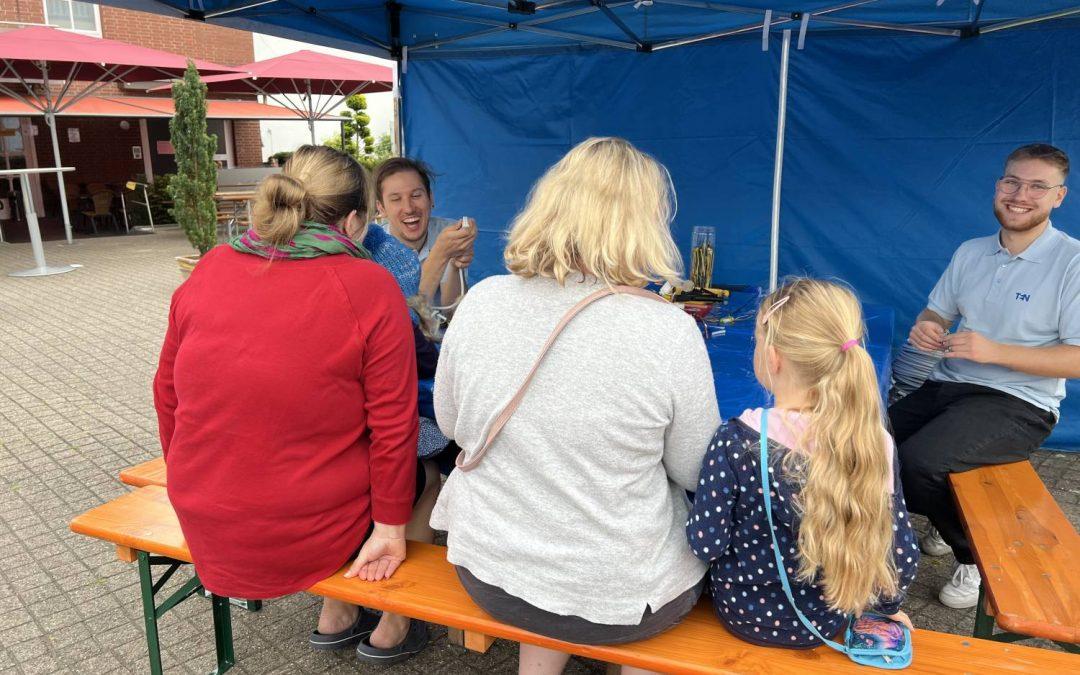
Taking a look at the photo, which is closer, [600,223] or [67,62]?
[600,223]

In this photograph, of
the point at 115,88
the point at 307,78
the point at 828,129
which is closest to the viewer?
the point at 828,129

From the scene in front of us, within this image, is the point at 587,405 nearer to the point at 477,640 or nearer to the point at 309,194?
the point at 477,640

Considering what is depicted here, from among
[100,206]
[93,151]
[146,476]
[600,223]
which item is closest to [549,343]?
[600,223]

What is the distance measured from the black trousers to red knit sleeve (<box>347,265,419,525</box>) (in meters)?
1.81

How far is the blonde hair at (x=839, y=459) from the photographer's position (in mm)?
1373

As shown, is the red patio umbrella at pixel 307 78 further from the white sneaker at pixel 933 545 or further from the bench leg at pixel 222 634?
the white sneaker at pixel 933 545

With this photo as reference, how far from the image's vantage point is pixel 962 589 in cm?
270

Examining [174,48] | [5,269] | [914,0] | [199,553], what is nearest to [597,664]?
[199,553]

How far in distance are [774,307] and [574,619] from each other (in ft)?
2.51

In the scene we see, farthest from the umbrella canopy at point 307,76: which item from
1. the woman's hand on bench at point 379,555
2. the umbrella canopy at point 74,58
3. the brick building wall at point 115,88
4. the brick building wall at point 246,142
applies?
the woman's hand on bench at point 379,555

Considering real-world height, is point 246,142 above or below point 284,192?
above

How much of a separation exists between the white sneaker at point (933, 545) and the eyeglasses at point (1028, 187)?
1.36 metres

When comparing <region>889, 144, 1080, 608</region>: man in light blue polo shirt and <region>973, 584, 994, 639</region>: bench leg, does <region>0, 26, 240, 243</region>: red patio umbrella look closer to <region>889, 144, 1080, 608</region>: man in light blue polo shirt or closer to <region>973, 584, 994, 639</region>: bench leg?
<region>889, 144, 1080, 608</region>: man in light blue polo shirt

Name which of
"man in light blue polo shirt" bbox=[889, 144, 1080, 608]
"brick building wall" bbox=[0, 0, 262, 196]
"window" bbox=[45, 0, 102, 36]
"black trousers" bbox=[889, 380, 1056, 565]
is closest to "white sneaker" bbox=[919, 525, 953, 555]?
"man in light blue polo shirt" bbox=[889, 144, 1080, 608]
